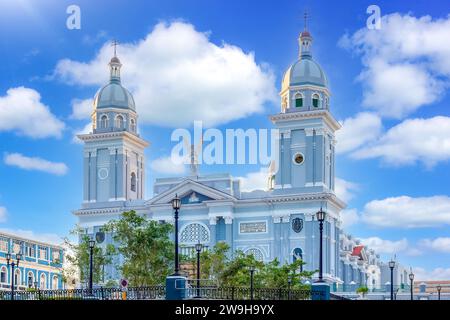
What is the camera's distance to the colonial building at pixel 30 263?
83688 millimetres

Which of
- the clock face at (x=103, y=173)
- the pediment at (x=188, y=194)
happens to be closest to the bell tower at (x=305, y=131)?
the pediment at (x=188, y=194)

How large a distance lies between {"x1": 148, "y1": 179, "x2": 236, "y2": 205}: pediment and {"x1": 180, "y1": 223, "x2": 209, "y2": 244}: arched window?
219 cm

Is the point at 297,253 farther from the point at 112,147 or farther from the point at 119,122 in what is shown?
the point at 119,122

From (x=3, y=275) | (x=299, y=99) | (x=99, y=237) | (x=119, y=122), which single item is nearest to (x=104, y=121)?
(x=119, y=122)

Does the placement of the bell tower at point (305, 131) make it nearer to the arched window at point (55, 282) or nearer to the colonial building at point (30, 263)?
the colonial building at point (30, 263)

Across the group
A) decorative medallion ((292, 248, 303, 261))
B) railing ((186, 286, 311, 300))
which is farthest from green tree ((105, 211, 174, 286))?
decorative medallion ((292, 248, 303, 261))

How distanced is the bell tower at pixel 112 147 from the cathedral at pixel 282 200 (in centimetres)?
19

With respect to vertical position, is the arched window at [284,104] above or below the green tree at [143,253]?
above

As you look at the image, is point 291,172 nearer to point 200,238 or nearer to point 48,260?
point 200,238

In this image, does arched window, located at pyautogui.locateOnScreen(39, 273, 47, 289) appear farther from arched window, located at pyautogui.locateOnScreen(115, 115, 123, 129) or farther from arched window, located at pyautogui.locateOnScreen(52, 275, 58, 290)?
arched window, located at pyautogui.locateOnScreen(115, 115, 123, 129)

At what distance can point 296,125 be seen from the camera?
75688mm

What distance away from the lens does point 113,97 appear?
83.4 meters

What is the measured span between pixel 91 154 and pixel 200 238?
14.5 metres
